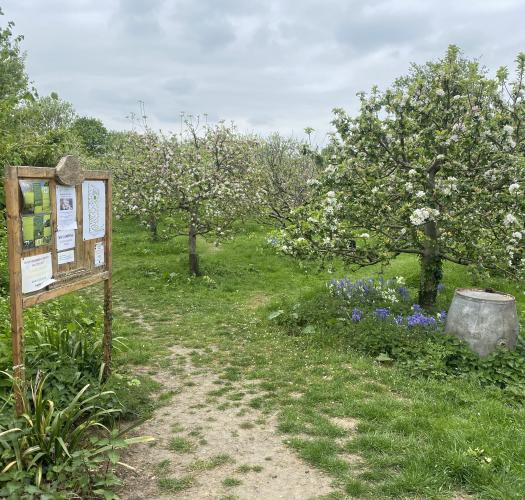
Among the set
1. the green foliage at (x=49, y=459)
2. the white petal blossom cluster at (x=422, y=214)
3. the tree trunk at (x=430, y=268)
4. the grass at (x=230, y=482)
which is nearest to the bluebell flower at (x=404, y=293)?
the tree trunk at (x=430, y=268)

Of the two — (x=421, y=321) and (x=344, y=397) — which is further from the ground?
(x=421, y=321)

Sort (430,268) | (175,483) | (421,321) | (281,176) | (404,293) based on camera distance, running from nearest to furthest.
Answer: (175,483) → (421,321) → (430,268) → (404,293) → (281,176)

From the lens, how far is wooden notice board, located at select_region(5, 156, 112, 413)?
3.96 meters

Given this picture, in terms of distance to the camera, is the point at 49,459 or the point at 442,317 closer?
the point at 49,459

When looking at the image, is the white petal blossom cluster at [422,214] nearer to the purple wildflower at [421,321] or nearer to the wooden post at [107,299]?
the purple wildflower at [421,321]

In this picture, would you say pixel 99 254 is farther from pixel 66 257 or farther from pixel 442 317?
pixel 442 317

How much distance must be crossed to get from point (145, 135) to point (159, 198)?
388 cm

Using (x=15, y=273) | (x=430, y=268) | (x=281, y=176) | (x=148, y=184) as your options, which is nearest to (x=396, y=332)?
(x=430, y=268)

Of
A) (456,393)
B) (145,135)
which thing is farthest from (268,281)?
(456,393)

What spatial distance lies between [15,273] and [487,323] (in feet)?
19.9

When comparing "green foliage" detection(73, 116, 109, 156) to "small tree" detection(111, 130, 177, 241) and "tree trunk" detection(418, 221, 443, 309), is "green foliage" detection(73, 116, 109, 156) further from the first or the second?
"tree trunk" detection(418, 221, 443, 309)

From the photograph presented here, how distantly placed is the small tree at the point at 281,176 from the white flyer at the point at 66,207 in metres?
10.2

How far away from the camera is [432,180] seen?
8219 millimetres

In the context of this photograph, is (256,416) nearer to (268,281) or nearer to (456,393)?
(456,393)
